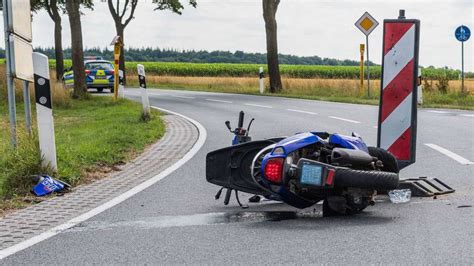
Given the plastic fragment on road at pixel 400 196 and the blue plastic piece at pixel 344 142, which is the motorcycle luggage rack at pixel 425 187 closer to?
the plastic fragment on road at pixel 400 196

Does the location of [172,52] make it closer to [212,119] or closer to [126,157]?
[212,119]

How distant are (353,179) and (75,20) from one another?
20152 millimetres

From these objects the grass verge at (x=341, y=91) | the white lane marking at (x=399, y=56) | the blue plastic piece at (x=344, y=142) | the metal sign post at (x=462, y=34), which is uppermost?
the metal sign post at (x=462, y=34)

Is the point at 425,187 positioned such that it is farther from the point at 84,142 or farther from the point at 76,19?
the point at 76,19

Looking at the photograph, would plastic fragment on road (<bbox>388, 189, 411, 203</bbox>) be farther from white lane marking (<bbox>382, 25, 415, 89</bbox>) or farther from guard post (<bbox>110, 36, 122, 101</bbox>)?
guard post (<bbox>110, 36, 122, 101</bbox>)

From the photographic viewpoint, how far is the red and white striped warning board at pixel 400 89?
25.8 ft

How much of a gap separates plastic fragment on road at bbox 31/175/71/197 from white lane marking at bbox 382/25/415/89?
3.65m

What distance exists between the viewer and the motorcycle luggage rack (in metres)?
7.29

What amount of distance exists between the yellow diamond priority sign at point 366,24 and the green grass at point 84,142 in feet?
30.0

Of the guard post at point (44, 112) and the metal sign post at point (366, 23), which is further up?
the metal sign post at point (366, 23)

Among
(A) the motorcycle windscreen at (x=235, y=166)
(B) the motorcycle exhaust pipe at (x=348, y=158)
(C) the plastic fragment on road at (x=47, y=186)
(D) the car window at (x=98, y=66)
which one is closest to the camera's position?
(B) the motorcycle exhaust pipe at (x=348, y=158)

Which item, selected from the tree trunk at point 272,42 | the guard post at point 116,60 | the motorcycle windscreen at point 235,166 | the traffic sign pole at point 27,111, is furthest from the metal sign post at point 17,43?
the tree trunk at point 272,42

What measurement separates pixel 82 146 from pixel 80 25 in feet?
47.0

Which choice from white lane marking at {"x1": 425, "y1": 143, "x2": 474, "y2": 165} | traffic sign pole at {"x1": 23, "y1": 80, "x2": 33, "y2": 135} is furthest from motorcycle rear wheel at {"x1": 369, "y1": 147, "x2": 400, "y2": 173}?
traffic sign pole at {"x1": 23, "y1": 80, "x2": 33, "y2": 135}
